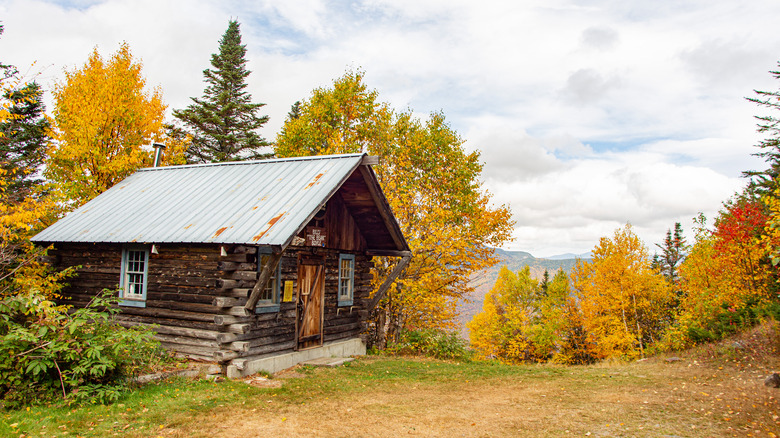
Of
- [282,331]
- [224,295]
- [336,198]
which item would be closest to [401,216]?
Answer: [336,198]

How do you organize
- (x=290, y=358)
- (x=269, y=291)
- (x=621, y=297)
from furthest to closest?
(x=621, y=297) < (x=290, y=358) < (x=269, y=291)

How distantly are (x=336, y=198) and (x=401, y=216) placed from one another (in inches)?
282

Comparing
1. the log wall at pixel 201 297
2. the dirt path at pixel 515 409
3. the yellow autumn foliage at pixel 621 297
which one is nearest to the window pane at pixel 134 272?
the log wall at pixel 201 297

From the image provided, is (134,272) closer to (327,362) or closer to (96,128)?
(327,362)

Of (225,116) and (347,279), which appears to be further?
(225,116)

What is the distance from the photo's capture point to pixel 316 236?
13.8 meters

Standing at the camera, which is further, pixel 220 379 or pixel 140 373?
pixel 220 379

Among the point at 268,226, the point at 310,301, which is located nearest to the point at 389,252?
the point at 310,301

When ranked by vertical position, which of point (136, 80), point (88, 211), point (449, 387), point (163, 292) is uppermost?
point (136, 80)

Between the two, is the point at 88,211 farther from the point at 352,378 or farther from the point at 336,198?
the point at 352,378

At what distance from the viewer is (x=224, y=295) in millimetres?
11547

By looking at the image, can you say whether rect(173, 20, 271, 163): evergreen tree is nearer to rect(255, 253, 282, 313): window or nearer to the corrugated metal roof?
the corrugated metal roof

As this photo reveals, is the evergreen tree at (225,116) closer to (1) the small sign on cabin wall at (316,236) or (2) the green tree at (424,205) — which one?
(2) the green tree at (424,205)

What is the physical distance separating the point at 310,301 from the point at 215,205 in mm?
3995
